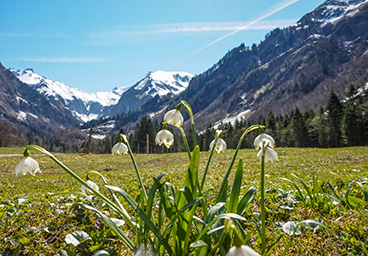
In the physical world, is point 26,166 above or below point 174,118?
below

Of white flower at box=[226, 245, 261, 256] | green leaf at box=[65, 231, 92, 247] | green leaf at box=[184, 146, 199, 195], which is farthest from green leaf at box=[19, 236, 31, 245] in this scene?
white flower at box=[226, 245, 261, 256]

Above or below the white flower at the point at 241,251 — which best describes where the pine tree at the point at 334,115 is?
above

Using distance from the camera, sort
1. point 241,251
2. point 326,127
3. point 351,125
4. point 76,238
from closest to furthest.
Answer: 1. point 241,251
2. point 76,238
3. point 351,125
4. point 326,127

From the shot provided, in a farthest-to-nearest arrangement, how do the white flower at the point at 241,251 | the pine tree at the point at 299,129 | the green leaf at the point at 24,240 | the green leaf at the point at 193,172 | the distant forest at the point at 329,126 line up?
1. the pine tree at the point at 299,129
2. the distant forest at the point at 329,126
3. the green leaf at the point at 24,240
4. the green leaf at the point at 193,172
5. the white flower at the point at 241,251

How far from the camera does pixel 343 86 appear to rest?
170 m

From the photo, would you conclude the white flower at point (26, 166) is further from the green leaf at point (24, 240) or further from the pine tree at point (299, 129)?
the pine tree at point (299, 129)

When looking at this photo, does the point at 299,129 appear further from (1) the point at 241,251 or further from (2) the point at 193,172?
(1) the point at 241,251

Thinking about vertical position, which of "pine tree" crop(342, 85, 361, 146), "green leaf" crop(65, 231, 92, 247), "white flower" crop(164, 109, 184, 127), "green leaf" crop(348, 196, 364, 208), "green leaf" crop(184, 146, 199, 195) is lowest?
"green leaf" crop(65, 231, 92, 247)

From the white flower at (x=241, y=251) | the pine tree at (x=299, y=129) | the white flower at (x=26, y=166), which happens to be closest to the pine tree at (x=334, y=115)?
the pine tree at (x=299, y=129)

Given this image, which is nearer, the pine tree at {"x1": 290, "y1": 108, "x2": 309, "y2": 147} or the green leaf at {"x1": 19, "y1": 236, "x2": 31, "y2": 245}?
the green leaf at {"x1": 19, "y1": 236, "x2": 31, "y2": 245}

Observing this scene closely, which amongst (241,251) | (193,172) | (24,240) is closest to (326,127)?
(193,172)

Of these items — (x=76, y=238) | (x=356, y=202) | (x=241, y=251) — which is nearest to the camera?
(x=241, y=251)

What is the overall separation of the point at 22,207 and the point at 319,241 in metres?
4.74

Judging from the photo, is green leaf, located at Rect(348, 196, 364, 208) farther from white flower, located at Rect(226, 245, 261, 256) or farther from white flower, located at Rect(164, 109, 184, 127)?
white flower, located at Rect(226, 245, 261, 256)
